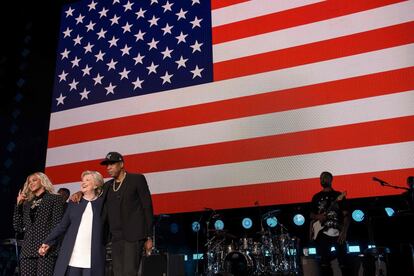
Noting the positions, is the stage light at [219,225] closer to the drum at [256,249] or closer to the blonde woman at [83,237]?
the drum at [256,249]

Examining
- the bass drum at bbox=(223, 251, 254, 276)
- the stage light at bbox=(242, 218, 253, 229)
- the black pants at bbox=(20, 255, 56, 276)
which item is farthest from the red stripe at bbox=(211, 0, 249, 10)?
the black pants at bbox=(20, 255, 56, 276)

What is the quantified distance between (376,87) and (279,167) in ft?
4.84

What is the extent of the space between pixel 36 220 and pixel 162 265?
2.19 meters

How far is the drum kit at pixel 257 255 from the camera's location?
18.4 feet

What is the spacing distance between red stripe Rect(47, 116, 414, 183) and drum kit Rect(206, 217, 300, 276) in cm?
97

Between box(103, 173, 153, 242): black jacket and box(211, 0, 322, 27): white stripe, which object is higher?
box(211, 0, 322, 27): white stripe

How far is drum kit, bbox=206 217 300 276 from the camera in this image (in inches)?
221

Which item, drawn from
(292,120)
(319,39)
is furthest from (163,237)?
(319,39)

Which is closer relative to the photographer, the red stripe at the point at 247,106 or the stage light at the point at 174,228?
the red stripe at the point at 247,106

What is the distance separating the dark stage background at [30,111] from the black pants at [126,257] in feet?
7.96

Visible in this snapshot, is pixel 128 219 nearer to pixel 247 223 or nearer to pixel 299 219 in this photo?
pixel 247 223

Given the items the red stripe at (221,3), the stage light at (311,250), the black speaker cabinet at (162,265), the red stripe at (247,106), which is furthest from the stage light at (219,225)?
the red stripe at (221,3)

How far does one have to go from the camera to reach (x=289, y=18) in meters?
6.13

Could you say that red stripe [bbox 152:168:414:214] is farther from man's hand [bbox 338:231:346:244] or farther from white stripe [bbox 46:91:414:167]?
man's hand [bbox 338:231:346:244]
